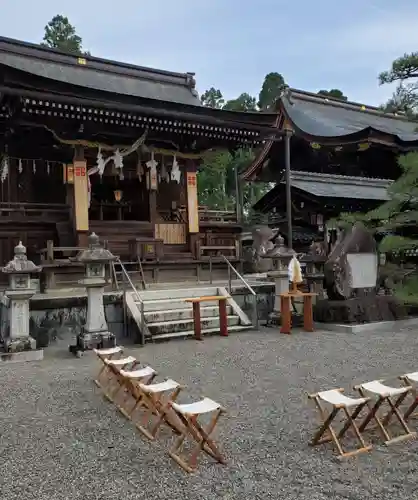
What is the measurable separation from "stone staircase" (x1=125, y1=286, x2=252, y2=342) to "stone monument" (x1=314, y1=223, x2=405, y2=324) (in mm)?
1830

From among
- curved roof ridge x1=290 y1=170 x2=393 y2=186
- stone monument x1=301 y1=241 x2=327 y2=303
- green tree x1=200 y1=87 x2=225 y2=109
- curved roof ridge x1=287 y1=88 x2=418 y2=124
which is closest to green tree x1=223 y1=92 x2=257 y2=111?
green tree x1=200 y1=87 x2=225 y2=109

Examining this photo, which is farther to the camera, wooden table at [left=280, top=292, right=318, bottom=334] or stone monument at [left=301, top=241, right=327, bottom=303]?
stone monument at [left=301, top=241, right=327, bottom=303]

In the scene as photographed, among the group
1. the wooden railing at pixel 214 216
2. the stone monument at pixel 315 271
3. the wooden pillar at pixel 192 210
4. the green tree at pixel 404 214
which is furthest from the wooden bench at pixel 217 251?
the green tree at pixel 404 214

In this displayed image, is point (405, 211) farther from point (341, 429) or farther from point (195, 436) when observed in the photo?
point (195, 436)

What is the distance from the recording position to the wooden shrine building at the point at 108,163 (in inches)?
412

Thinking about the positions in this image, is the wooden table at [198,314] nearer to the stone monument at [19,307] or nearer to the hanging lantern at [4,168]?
the stone monument at [19,307]

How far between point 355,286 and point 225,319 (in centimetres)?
286

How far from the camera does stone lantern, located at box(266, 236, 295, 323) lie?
10.1 metres

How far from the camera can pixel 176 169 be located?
41.4ft

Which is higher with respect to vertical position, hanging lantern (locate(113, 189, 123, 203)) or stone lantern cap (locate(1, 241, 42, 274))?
hanging lantern (locate(113, 189, 123, 203))

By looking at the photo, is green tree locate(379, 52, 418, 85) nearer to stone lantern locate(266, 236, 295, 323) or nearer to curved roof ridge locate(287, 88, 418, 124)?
stone lantern locate(266, 236, 295, 323)

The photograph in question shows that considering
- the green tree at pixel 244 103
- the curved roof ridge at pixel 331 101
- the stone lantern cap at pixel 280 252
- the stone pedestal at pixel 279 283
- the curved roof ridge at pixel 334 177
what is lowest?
the stone pedestal at pixel 279 283

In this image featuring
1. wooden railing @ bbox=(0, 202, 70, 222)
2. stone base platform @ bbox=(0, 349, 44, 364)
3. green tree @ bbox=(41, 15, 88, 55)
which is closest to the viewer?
stone base platform @ bbox=(0, 349, 44, 364)

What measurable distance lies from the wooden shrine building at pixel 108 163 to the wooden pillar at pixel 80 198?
2cm
